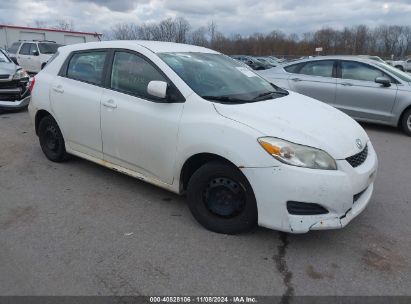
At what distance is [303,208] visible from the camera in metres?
3.14

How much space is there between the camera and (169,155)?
3783 mm

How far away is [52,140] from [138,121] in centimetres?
206

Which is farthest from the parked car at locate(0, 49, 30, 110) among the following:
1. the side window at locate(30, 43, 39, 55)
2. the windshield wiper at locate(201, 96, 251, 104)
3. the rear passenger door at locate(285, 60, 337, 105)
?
the side window at locate(30, 43, 39, 55)

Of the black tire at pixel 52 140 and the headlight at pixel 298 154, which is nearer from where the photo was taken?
the headlight at pixel 298 154

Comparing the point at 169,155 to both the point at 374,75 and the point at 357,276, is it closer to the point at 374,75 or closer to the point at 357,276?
the point at 357,276

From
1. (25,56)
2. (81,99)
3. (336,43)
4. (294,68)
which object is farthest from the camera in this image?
(336,43)

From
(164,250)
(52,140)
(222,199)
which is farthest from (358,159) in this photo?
(52,140)

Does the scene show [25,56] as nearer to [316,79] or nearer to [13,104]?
[13,104]

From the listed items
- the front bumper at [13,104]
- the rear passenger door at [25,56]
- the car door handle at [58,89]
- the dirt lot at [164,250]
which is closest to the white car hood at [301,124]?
the dirt lot at [164,250]

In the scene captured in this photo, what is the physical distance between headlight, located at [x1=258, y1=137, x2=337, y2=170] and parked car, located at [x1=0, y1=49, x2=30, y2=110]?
8118 mm

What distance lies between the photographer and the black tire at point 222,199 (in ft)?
11.0

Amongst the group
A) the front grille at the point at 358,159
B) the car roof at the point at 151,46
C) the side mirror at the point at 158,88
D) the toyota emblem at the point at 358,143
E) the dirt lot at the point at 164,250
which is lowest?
the dirt lot at the point at 164,250

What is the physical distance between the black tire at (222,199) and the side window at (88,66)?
1.86 m

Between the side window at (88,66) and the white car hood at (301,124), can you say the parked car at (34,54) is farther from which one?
the white car hood at (301,124)
